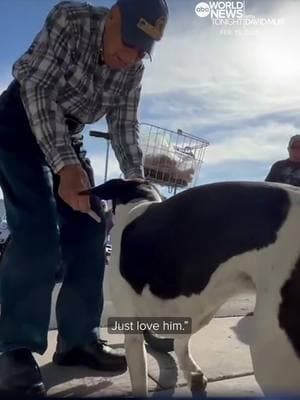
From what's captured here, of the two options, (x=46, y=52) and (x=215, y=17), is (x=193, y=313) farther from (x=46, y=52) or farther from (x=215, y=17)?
(x=215, y=17)

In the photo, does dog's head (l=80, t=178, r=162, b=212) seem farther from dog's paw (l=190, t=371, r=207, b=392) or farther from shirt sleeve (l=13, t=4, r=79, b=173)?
dog's paw (l=190, t=371, r=207, b=392)

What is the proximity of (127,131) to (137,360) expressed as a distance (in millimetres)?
909

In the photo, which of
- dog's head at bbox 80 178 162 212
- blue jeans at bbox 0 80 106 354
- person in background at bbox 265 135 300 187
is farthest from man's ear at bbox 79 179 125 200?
person in background at bbox 265 135 300 187

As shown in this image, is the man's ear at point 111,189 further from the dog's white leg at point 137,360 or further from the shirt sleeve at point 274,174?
the shirt sleeve at point 274,174

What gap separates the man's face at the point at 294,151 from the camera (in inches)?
139

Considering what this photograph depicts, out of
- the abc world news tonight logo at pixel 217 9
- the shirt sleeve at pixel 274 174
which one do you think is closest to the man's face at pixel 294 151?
the shirt sleeve at pixel 274 174

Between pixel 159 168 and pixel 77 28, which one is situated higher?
pixel 77 28

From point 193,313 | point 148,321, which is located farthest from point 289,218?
point 148,321

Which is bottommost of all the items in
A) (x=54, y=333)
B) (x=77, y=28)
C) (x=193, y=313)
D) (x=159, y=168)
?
(x=54, y=333)

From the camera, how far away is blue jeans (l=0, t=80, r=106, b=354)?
5.52ft

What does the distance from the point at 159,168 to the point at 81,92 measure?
1.53m

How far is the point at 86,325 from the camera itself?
2.02 m

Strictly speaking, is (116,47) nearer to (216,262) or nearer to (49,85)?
(49,85)

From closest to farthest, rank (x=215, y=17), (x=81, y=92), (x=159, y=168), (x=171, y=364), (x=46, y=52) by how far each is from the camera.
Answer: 1. (x=46, y=52)
2. (x=81, y=92)
3. (x=171, y=364)
4. (x=215, y=17)
5. (x=159, y=168)
